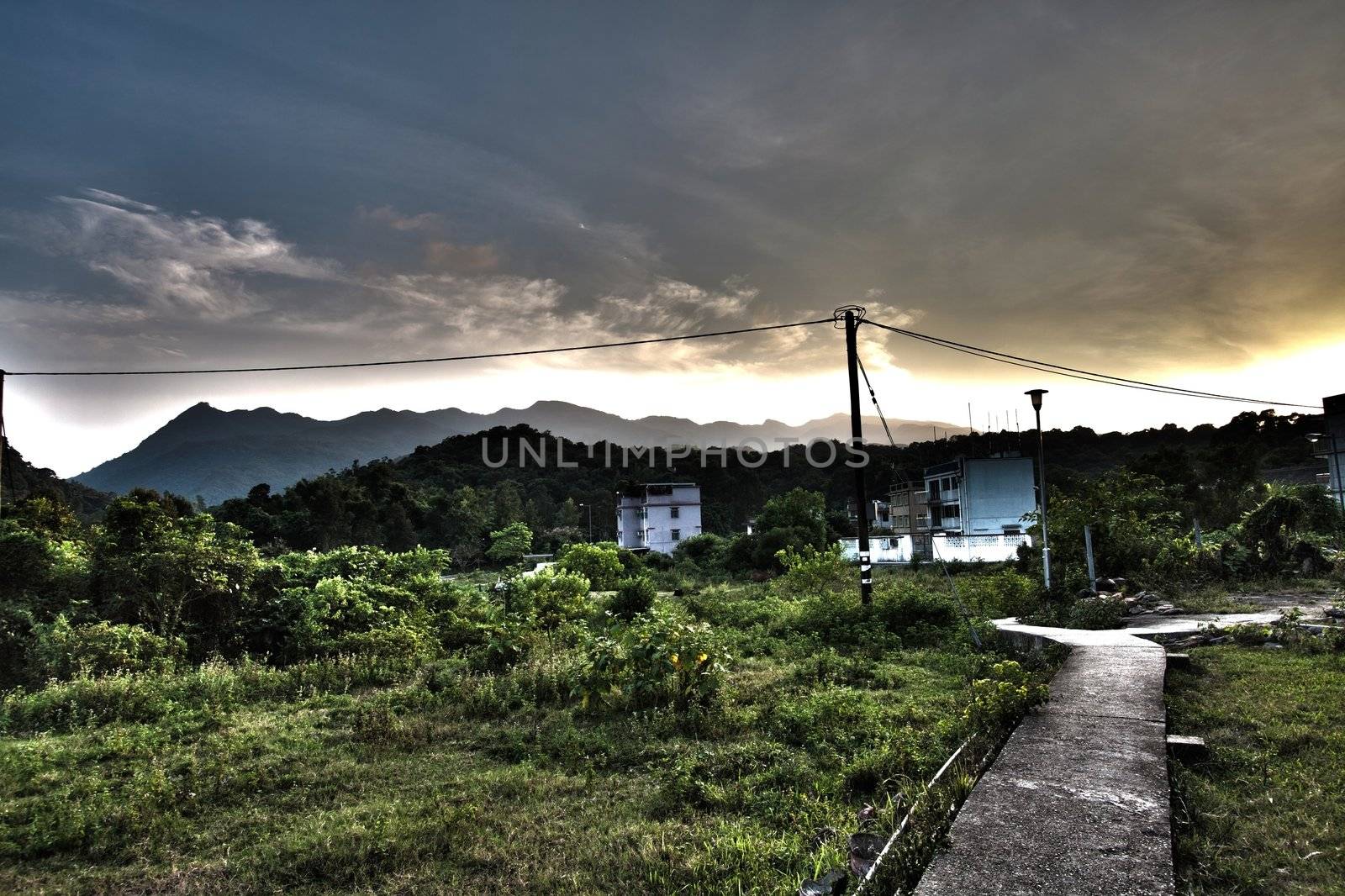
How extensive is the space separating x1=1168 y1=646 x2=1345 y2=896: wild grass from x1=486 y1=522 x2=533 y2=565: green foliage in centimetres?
4231

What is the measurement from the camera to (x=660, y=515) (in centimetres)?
6619

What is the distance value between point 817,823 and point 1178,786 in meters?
2.55

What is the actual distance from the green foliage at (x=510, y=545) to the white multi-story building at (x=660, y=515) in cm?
1641

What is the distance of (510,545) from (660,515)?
2032 centimetres

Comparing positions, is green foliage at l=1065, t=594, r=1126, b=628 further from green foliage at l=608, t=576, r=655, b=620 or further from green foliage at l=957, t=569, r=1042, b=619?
green foliage at l=608, t=576, r=655, b=620

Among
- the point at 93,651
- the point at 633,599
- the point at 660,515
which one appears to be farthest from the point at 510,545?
the point at 93,651

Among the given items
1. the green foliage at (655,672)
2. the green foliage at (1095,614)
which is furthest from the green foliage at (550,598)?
the green foliage at (1095,614)

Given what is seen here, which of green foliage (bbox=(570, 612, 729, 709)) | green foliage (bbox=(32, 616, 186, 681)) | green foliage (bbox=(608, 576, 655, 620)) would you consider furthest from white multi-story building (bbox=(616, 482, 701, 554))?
green foliage (bbox=(570, 612, 729, 709))

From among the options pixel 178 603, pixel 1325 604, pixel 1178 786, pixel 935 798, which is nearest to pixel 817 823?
pixel 935 798

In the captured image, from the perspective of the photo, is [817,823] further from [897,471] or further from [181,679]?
[897,471]

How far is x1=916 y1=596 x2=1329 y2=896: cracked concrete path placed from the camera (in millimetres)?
3654

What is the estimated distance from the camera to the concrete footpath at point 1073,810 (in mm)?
3652

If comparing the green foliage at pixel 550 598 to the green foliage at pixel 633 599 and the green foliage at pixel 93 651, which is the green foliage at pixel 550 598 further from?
the green foliage at pixel 93 651
